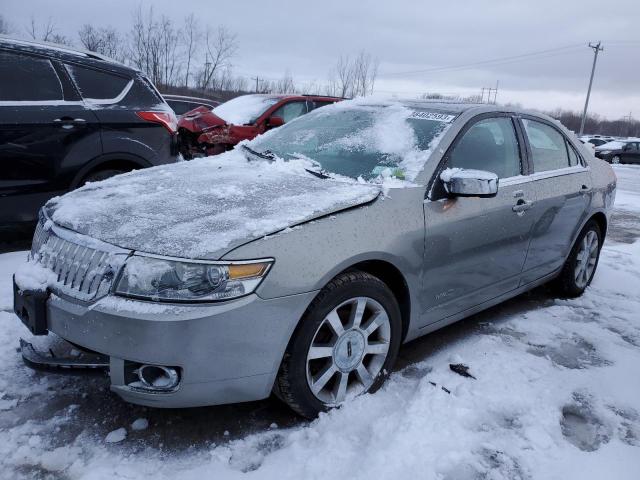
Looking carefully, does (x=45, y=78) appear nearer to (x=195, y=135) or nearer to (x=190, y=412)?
(x=190, y=412)

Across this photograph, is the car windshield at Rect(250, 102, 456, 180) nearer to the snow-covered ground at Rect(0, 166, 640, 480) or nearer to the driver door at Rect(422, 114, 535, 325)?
the driver door at Rect(422, 114, 535, 325)

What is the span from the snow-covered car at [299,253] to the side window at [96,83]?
6.34 ft

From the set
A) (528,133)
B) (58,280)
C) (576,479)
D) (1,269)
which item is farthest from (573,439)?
(1,269)

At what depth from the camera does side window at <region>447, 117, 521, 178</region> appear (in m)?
3.10

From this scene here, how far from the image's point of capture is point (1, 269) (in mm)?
4031

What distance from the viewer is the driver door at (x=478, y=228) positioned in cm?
284

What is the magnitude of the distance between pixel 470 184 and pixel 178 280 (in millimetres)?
1587

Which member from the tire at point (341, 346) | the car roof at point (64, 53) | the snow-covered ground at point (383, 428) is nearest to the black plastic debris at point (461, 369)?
the snow-covered ground at point (383, 428)

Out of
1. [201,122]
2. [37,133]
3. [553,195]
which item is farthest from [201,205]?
[201,122]

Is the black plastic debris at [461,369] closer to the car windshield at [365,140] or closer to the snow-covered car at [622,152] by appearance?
the car windshield at [365,140]

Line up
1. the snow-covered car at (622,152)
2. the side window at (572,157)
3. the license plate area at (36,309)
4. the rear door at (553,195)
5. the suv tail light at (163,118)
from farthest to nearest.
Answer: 1. the snow-covered car at (622,152)
2. the suv tail light at (163,118)
3. the side window at (572,157)
4. the rear door at (553,195)
5. the license plate area at (36,309)

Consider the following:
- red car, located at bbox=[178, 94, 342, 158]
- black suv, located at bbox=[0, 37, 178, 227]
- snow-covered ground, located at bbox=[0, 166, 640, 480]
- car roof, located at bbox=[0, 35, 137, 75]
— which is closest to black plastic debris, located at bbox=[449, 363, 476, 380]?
snow-covered ground, located at bbox=[0, 166, 640, 480]

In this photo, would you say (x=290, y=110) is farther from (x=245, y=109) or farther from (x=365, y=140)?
(x=365, y=140)

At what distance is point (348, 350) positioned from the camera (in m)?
2.52
